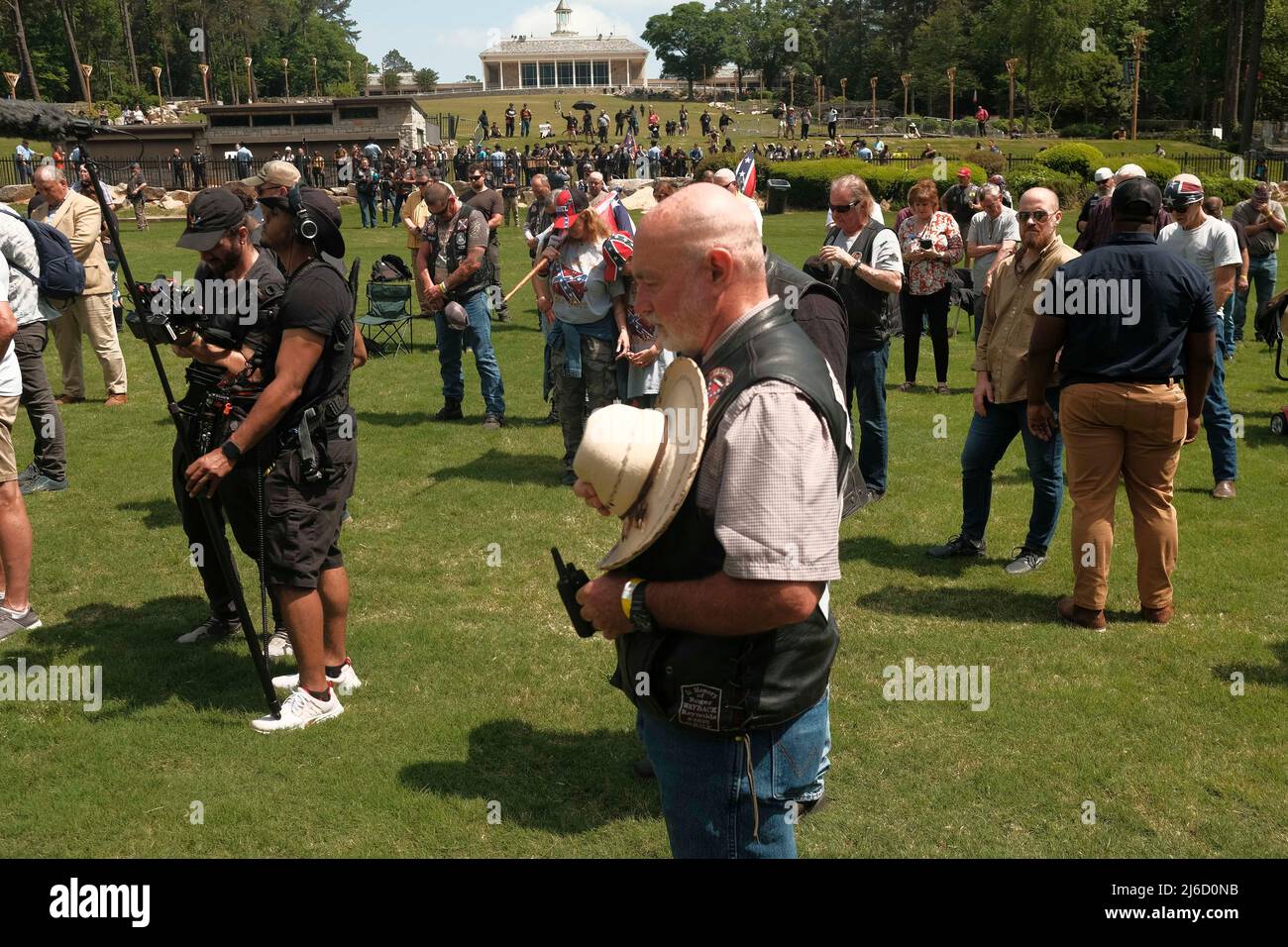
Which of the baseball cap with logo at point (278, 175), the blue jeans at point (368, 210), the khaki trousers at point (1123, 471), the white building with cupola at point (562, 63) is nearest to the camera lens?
the baseball cap with logo at point (278, 175)

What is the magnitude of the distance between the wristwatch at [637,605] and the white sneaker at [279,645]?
3.94 meters

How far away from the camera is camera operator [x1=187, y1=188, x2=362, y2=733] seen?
4.64m

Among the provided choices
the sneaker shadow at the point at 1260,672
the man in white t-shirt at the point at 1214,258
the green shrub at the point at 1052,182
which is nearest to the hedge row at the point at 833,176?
the green shrub at the point at 1052,182

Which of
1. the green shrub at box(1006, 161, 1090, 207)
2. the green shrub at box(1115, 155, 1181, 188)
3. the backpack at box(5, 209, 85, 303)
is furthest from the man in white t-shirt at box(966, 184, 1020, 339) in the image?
the green shrub at box(1115, 155, 1181, 188)

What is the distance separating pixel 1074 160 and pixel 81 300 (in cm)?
3233

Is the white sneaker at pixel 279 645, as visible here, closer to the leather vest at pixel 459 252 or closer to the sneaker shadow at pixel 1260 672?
the sneaker shadow at pixel 1260 672

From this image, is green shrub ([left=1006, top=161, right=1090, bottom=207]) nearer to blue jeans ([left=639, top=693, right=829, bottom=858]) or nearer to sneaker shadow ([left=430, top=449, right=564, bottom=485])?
sneaker shadow ([left=430, top=449, right=564, bottom=485])

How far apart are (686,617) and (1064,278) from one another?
4173 mm

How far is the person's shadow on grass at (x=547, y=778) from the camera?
456 cm

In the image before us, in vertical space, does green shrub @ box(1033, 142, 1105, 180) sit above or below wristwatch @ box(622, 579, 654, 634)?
above

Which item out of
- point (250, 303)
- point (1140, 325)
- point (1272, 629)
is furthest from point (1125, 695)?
point (250, 303)

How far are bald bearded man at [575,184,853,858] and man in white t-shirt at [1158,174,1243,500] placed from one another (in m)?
6.87

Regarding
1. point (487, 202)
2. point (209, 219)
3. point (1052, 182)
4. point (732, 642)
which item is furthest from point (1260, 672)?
point (1052, 182)

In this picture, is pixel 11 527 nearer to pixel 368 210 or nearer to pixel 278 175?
pixel 278 175
